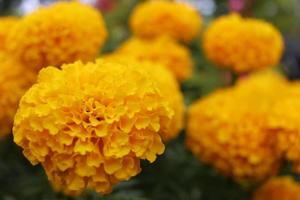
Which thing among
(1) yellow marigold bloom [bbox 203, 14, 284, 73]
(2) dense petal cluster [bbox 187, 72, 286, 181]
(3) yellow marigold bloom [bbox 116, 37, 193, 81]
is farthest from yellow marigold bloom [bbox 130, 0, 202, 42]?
(2) dense petal cluster [bbox 187, 72, 286, 181]

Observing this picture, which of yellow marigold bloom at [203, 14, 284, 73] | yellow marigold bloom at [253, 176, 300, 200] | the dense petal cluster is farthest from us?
yellow marigold bloom at [203, 14, 284, 73]

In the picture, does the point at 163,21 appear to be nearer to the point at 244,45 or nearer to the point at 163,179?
the point at 244,45

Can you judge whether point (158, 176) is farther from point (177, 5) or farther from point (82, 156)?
point (82, 156)

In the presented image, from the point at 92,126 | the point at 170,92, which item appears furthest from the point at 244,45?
the point at 92,126

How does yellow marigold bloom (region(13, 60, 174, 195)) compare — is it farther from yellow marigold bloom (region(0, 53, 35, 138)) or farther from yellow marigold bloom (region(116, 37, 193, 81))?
yellow marigold bloom (region(116, 37, 193, 81))

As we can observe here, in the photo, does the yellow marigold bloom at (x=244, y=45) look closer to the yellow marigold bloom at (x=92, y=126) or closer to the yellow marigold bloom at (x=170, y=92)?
the yellow marigold bloom at (x=170, y=92)

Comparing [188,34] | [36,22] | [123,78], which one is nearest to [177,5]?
[188,34]
